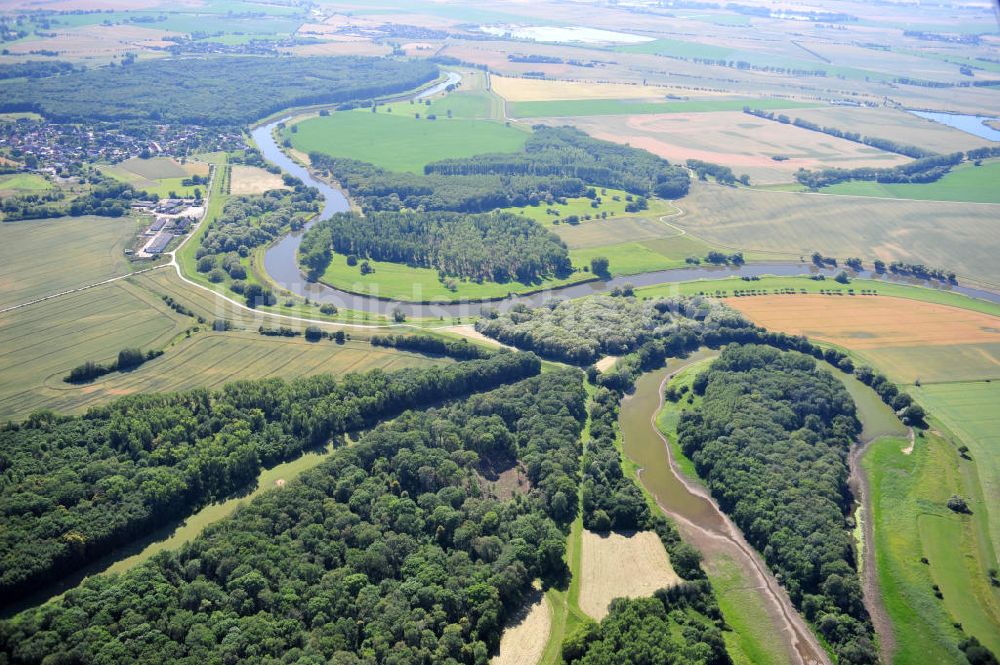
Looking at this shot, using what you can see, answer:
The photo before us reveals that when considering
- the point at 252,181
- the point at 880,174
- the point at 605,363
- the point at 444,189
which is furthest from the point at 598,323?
the point at 880,174

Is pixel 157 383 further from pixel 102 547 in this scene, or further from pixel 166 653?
pixel 166 653

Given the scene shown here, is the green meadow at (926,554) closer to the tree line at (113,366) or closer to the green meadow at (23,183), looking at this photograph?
the tree line at (113,366)

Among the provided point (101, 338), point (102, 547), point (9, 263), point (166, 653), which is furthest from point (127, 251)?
point (166, 653)

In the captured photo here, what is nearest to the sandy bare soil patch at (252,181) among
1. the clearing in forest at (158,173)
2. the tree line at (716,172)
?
the clearing in forest at (158,173)

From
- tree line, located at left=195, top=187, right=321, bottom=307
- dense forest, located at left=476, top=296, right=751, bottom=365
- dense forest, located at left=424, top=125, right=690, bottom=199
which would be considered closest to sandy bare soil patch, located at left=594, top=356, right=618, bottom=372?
dense forest, located at left=476, top=296, right=751, bottom=365

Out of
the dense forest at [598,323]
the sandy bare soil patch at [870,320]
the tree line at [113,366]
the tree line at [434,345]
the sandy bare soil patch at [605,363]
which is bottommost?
the tree line at [113,366]

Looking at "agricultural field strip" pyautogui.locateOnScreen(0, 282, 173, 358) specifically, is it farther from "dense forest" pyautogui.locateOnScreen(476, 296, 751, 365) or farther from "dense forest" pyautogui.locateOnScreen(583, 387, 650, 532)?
"dense forest" pyautogui.locateOnScreen(583, 387, 650, 532)

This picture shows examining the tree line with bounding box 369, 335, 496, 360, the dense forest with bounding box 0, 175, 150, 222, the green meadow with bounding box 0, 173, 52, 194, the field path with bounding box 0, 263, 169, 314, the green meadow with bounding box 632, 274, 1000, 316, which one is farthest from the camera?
the green meadow with bounding box 0, 173, 52, 194
